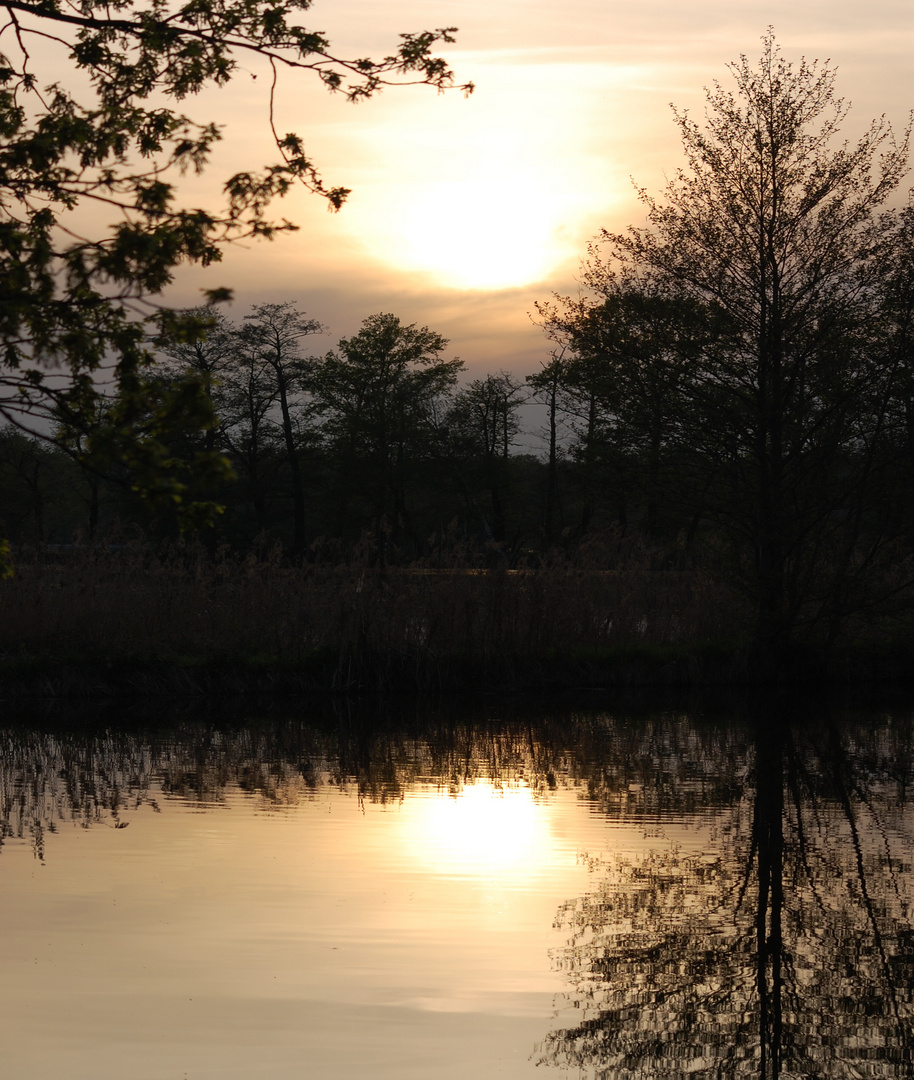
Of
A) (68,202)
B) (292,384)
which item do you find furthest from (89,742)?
(292,384)

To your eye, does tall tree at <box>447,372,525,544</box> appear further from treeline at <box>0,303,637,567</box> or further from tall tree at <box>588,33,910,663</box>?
tall tree at <box>588,33,910,663</box>

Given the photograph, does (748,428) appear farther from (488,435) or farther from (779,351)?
(488,435)

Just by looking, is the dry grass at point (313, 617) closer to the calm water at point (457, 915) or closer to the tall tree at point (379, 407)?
the calm water at point (457, 915)

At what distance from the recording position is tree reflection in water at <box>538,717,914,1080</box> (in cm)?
486

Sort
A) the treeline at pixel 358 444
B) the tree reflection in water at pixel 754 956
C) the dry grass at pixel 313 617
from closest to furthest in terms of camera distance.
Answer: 1. the tree reflection in water at pixel 754 956
2. the dry grass at pixel 313 617
3. the treeline at pixel 358 444

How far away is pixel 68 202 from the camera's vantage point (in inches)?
237

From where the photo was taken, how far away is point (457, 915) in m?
6.70

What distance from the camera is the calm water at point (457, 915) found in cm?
489

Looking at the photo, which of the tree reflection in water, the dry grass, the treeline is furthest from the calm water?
the treeline

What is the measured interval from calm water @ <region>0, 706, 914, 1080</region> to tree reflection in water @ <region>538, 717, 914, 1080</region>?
19 millimetres

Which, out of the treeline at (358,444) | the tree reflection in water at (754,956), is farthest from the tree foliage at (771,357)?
the treeline at (358,444)

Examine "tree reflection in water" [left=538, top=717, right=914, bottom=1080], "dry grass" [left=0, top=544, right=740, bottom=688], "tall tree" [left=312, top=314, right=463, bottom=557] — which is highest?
"tall tree" [left=312, top=314, right=463, bottom=557]

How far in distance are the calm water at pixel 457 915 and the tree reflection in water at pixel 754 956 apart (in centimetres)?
2

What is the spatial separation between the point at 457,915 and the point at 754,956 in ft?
5.18
